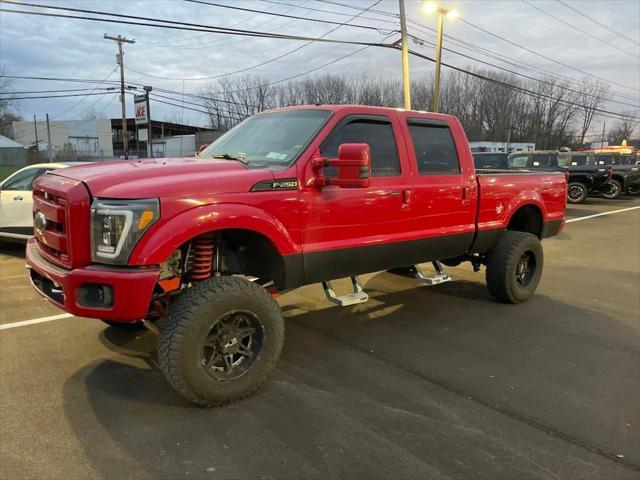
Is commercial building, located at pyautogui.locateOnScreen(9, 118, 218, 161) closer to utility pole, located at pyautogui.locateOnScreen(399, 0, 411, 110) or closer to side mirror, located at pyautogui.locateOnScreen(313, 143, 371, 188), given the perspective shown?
utility pole, located at pyautogui.locateOnScreen(399, 0, 411, 110)

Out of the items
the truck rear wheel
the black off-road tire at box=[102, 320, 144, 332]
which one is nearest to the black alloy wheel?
the truck rear wheel

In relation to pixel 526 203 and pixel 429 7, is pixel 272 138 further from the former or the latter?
pixel 429 7

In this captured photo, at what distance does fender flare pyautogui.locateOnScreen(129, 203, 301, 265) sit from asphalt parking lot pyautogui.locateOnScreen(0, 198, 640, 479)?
109 centimetres

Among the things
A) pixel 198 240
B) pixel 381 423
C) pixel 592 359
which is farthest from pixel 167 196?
pixel 592 359

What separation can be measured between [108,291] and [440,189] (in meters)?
3.14

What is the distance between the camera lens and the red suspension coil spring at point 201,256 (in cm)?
362

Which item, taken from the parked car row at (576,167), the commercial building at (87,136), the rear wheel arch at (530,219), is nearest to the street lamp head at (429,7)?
the parked car row at (576,167)

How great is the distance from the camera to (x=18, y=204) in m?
8.34

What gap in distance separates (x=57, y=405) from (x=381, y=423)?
2.18 m

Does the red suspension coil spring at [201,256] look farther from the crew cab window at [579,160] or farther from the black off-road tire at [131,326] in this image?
the crew cab window at [579,160]

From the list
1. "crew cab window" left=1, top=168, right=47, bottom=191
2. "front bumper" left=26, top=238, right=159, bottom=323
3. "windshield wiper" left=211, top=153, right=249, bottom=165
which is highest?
"windshield wiper" left=211, top=153, right=249, bottom=165

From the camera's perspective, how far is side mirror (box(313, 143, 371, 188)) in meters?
3.59

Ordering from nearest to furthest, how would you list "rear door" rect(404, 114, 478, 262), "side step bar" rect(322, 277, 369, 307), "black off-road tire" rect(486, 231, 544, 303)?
"side step bar" rect(322, 277, 369, 307), "rear door" rect(404, 114, 478, 262), "black off-road tire" rect(486, 231, 544, 303)

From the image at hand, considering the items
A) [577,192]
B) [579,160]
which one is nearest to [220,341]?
[577,192]
